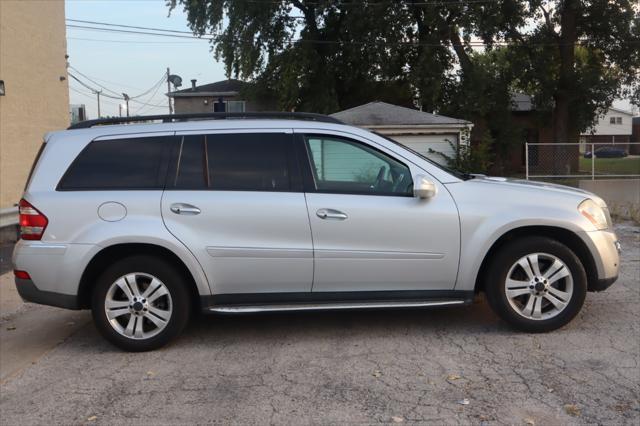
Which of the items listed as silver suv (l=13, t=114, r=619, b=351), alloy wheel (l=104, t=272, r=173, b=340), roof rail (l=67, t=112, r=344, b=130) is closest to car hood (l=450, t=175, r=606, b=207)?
silver suv (l=13, t=114, r=619, b=351)

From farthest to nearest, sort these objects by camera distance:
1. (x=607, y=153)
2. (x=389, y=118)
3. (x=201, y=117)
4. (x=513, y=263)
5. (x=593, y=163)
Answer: (x=607, y=153), (x=593, y=163), (x=389, y=118), (x=201, y=117), (x=513, y=263)

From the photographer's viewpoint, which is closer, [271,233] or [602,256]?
[271,233]

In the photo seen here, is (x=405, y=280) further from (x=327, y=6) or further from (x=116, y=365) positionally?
(x=327, y=6)

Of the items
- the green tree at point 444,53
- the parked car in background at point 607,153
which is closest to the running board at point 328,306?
the parked car in background at point 607,153

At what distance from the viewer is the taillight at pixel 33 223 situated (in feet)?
15.4

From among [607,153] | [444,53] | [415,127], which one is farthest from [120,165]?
[444,53]

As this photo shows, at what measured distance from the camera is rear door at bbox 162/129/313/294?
185 inches

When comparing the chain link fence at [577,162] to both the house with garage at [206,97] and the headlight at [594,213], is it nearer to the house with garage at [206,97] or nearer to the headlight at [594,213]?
the headlight at [594,213]

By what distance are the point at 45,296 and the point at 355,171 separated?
2.75 m

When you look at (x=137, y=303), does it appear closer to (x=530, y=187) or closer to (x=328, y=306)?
(x=328, y=306)

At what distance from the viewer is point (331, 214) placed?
4723 mm

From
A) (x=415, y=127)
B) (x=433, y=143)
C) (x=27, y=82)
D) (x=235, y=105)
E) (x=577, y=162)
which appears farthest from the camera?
(x=235, y=105)

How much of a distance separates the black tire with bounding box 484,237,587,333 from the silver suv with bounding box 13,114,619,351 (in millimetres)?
11

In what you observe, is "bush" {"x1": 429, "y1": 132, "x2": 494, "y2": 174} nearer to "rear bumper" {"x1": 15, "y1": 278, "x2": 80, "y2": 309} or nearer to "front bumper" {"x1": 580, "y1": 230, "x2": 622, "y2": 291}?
"front bumper" {"x1": 580, "y1": 230, "x2": 622, "y2": 291}
